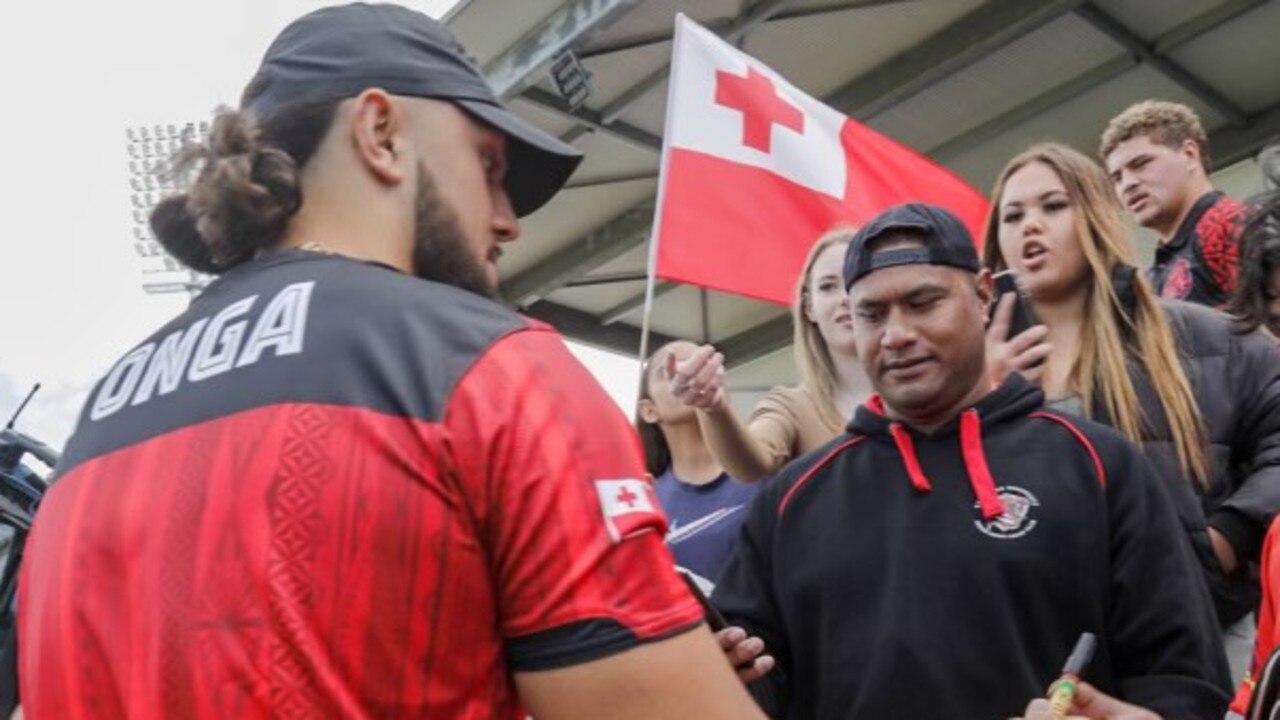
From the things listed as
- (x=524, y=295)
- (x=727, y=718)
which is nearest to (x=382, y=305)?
(x=727, y=718)

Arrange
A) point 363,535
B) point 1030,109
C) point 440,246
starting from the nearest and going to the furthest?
point 363,535 → point 440,246 → point 1030,109

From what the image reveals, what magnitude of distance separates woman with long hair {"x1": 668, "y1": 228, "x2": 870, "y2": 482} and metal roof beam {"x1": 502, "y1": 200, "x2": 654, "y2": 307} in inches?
280

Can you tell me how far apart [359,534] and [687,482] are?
2803 mm

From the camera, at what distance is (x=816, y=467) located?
8.84 ft

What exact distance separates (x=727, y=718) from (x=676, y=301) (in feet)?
38.2

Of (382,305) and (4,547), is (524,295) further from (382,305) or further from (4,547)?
(382,305)

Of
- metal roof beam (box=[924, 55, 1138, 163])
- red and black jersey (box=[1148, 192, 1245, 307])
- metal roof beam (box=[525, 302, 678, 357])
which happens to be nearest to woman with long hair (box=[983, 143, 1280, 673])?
red and black jersey (box=[1148, 192, 1245, 307])

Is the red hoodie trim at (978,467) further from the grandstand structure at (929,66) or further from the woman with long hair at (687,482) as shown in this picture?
the grandstand structure at (929,66)

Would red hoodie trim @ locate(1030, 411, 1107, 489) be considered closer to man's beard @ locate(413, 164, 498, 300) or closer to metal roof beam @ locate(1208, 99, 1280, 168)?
man's beard @ locate(413, 164, 498, 300)

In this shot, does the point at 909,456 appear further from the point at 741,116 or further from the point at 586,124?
the point at 586,124

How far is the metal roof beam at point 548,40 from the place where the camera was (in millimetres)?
8242

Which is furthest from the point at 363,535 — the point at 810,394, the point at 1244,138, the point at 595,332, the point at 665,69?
the point at 595,332

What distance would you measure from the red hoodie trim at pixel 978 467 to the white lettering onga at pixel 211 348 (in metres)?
1.37

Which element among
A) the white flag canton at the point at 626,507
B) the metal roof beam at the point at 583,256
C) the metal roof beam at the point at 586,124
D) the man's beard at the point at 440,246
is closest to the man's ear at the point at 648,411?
the man's beard at the point at 440,246
